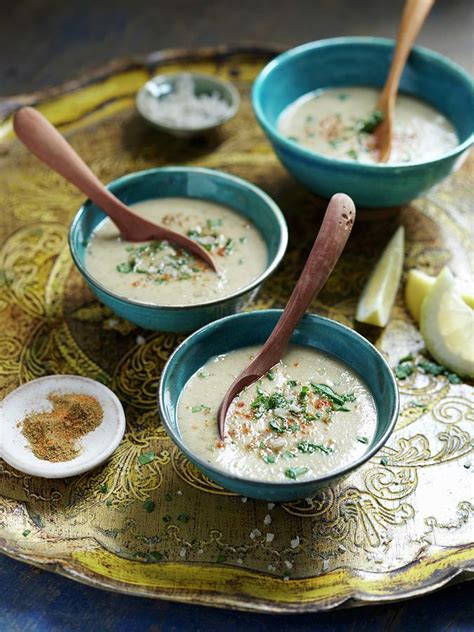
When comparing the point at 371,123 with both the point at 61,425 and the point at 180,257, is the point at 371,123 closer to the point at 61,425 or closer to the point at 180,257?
the point at 180,257

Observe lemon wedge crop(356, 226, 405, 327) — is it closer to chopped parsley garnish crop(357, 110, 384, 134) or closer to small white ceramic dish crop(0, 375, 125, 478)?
chopped parsley garnish crop(357, 110, 384, 134)

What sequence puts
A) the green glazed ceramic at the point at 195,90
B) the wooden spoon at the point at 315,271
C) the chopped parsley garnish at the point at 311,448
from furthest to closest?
1. the green glazed ceramic at the point at 195,90
2. the wooden spoon at the point at 315,271
3. the chopped parsley garnish at the point at 311,448

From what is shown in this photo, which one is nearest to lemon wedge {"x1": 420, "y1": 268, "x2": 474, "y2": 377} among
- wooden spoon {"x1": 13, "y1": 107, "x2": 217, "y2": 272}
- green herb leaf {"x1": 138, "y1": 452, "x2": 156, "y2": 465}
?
wooden spoon {"x1": 13, "y1": 107, "x2": 217, "y2": 272}

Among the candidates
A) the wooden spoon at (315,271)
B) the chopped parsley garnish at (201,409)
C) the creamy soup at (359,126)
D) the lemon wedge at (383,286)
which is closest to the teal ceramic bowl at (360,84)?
the creamy soup at (359,126)

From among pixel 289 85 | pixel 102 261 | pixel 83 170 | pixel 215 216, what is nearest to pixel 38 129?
pixel 83 170

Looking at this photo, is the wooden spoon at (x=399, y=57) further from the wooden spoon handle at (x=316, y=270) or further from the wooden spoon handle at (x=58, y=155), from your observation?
the wooden spoon handle at (x=58, y=155)

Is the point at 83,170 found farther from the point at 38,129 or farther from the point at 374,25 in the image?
the point at 374,25

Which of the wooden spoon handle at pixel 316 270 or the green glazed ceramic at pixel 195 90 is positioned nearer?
the wooden spoon handle at pixel 316 270
